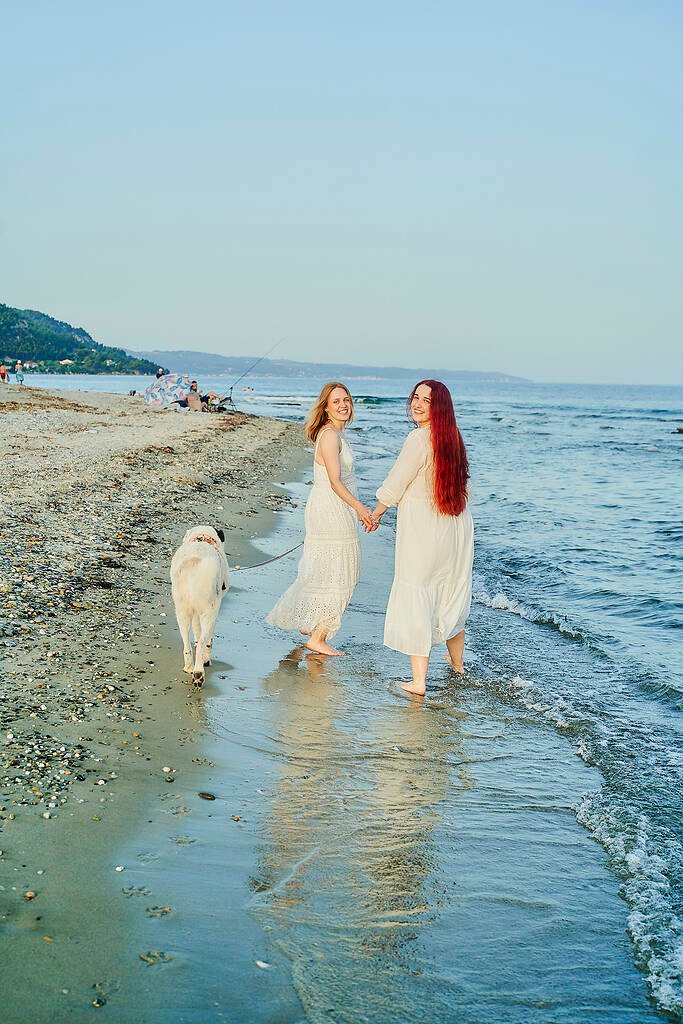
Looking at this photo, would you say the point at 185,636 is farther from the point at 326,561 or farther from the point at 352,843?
the point at 352,843

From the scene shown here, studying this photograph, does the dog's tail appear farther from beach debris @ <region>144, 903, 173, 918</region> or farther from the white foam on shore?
the white foam on shore

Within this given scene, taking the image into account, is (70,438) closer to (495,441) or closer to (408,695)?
(408,695)

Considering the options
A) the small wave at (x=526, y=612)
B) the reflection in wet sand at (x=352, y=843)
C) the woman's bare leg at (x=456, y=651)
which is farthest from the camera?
the small wave at (x=526, y=612)

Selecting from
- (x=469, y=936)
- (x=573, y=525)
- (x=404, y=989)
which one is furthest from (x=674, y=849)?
(x=573, y=525)

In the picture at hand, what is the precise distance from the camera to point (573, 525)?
1527cm

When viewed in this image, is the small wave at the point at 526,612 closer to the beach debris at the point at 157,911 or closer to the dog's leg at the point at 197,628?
the dog's leg at the point at 197,628

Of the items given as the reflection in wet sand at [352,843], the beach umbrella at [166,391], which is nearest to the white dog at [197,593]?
the reflection in wet sand at [352,843]

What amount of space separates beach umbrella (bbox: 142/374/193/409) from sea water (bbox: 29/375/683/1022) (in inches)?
1170

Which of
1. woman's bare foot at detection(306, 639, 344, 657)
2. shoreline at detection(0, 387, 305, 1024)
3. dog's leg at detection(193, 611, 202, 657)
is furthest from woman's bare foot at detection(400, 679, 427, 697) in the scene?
dog's leg at detection(193, 611, 202, 657)

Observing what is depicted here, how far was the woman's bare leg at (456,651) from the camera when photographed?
6684 mm

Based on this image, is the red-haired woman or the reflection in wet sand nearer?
the reflection in wet sand

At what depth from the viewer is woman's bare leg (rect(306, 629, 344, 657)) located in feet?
22.7

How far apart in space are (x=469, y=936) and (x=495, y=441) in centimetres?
3544

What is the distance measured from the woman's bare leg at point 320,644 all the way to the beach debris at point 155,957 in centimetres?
397
